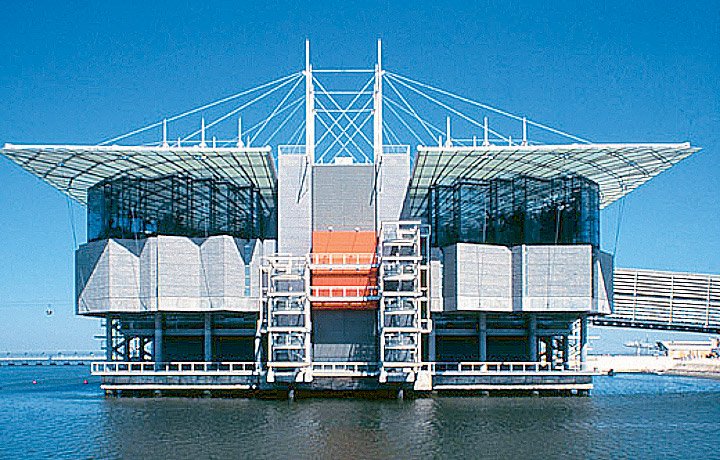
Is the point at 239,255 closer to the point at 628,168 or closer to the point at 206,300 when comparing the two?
the point at 206,300

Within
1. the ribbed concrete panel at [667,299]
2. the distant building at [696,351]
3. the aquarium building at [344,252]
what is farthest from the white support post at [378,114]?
the distant building at [696,351]

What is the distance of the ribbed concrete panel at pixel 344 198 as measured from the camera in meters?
78.8

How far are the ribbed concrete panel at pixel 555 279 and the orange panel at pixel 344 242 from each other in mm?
13871

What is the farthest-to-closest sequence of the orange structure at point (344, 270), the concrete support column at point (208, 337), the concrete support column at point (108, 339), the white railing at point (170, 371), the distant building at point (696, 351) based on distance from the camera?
1. the distant building at point (696, 351)
2. the concrete support column at point (108, 339)
3. the concrete support column at point (208, 337)
4. the orange structure at point (344, 270)
5. the white railing at point (170, 371)

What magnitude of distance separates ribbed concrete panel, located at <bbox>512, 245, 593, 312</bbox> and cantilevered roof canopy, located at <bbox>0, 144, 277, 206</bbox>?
24.0 metres

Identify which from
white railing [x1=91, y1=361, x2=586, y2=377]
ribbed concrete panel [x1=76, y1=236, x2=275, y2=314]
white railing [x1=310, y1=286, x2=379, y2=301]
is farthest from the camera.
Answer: white railing [x1=310, y1=286, x2=379, y2=301]

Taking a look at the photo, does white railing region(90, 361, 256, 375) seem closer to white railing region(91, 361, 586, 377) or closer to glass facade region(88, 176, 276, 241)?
white railing region(91, 361, 586, 377)

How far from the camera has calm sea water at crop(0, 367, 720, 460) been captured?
4441 centimetres

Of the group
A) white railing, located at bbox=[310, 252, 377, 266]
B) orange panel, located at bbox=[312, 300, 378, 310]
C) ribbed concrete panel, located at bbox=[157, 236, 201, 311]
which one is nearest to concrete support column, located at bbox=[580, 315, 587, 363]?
orange panel, located at bbox=[312, 300, 378, 310]

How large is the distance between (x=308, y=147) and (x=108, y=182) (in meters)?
18.4

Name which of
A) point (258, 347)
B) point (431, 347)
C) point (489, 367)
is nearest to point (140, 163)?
point (258, 347)

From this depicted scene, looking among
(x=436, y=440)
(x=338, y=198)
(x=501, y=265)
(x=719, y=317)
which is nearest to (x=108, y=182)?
(x=338, y=198)

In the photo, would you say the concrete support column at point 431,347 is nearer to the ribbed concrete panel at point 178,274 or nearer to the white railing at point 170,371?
the white railing at point 170,371

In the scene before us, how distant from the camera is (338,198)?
78938 mm
